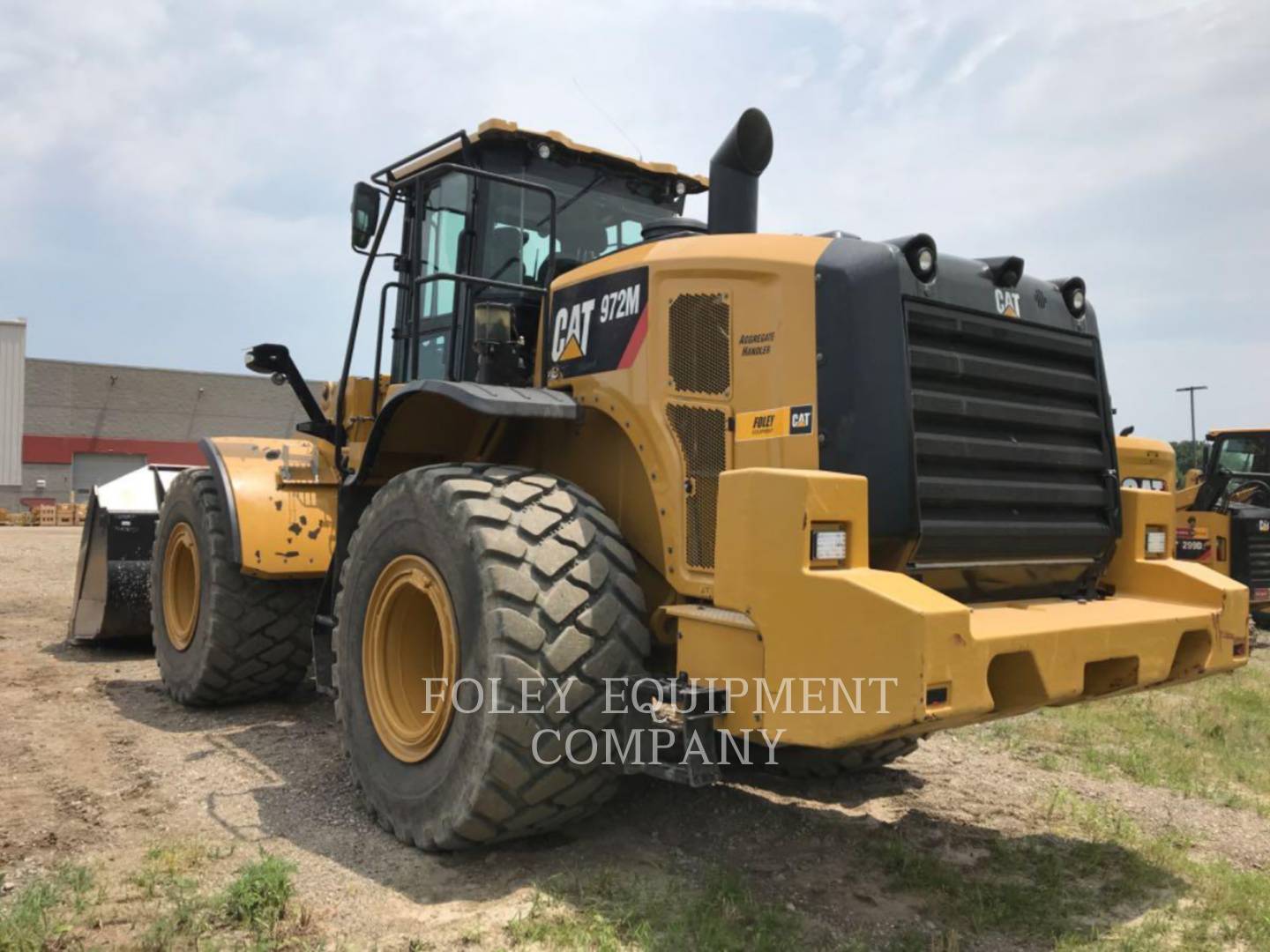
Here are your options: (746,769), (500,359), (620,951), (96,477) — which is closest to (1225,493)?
(746,769)

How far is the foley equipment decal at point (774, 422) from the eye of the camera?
3656mm

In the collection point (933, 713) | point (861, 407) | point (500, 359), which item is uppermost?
point (500, 359)

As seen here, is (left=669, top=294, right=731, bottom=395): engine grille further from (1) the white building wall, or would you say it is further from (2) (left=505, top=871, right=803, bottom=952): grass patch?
(1) the white building wall

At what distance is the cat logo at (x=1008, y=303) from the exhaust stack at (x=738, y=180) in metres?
1.15

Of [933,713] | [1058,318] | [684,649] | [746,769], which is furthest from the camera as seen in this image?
[746,769]

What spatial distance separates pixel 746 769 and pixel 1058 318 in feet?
8.55

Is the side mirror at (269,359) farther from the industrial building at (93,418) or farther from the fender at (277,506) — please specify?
the industrial building at (93,418)

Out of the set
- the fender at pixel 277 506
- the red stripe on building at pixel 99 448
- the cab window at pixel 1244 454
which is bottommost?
the fender at pixel 277 506

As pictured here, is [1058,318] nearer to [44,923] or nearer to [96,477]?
[44,923]

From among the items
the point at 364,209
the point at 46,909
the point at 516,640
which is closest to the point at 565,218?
the point at 364,209

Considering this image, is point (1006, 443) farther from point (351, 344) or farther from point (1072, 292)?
point (351, 344)

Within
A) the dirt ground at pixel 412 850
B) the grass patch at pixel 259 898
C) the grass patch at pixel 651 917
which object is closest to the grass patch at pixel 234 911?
the grass patch at pixel 259 898

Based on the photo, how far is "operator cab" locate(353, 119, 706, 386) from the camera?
15.9 ft

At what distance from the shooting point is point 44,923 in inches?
123
